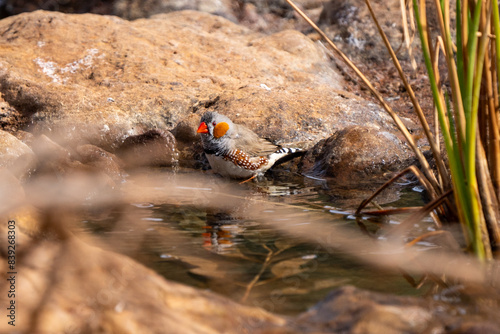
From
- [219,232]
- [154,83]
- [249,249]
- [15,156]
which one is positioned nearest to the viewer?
[249,249]

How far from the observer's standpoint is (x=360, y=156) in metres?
4.98

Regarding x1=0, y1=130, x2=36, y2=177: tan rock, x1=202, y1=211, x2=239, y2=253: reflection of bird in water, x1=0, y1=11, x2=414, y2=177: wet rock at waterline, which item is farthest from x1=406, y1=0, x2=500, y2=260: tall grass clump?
x1=0, y1=130, x2=36, y2=177: tan rock

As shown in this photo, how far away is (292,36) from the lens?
854 centimetres

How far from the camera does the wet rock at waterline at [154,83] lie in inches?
231

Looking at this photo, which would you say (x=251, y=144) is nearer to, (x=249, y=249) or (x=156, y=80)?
(x=156, y=80)

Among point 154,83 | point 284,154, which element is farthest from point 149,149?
point 284,154

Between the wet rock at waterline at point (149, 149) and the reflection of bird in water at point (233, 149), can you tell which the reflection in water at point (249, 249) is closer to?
the reflection of bird in water at point (233, 149)

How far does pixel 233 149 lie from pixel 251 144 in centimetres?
23

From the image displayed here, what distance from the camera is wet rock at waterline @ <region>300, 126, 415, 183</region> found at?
4961 mm

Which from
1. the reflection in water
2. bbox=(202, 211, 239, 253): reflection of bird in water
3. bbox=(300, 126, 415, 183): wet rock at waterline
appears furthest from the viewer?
bbox=(300, 126, 415, 183): wet rock at waterline

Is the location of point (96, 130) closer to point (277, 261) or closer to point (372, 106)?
point (372, 106)

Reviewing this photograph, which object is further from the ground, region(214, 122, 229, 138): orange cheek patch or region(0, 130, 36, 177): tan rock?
region(214, 122, 229, 138): orange cheek patch

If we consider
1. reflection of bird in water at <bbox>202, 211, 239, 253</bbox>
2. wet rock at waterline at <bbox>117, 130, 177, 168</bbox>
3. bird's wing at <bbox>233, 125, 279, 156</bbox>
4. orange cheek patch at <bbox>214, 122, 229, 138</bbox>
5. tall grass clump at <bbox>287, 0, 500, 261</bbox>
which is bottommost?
reflection of bird in water at <bbox>202, 211, 239, 253</bbox>

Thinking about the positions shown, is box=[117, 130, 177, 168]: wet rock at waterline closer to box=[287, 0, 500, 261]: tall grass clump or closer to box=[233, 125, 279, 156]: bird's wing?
box=[233, 125, 279, 156]: bird's wing
